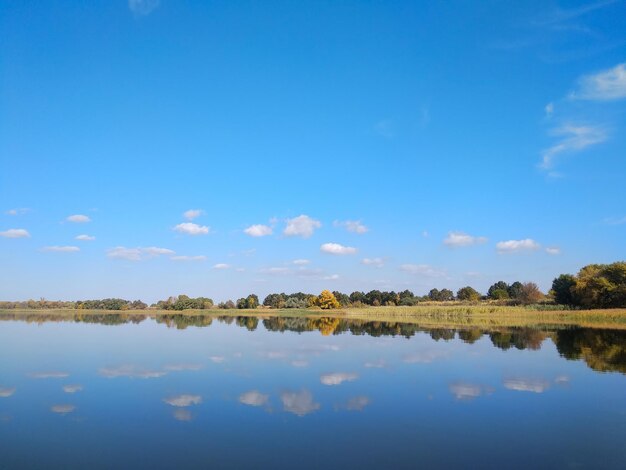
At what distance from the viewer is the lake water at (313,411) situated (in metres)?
8.64

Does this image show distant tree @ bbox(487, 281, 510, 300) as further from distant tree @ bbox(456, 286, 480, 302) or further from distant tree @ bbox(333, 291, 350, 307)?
distant tree @ bbox(333, 291, 350, 307)

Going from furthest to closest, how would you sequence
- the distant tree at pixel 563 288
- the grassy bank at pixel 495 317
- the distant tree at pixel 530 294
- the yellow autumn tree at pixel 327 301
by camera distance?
the yellow autumn tree at pixel 327 301 < the distant tree at pixel 530 294 < the distant tree at pixel 563 288 < the grassy bank at pixel 495 317

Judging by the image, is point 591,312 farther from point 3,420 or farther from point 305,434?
point 3,420

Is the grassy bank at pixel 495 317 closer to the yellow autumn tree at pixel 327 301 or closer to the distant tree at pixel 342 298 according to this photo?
the yellow autumn tree at pixel 327 301

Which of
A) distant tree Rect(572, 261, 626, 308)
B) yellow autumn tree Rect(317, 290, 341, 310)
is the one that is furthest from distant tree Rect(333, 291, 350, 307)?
distant tree Rect(572, 261, 626, 308)

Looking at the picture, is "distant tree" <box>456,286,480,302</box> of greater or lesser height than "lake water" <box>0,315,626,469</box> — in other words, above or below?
above

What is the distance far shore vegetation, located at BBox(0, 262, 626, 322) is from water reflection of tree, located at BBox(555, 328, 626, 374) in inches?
1050

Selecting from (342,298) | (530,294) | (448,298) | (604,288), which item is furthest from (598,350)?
(448,298)

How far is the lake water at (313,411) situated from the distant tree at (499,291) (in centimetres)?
11573

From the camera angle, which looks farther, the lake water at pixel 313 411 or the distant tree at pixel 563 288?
the distant tree at pixel 563 288

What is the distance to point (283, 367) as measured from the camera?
1939cm

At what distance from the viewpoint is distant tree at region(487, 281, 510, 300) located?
13100cm

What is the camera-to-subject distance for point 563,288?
7344 centimetres

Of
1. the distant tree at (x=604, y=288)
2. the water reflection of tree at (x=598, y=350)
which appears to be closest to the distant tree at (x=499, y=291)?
the distant tree at (x=604, y=288)
